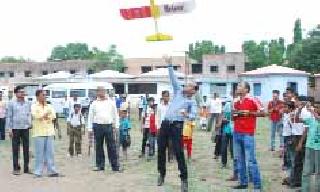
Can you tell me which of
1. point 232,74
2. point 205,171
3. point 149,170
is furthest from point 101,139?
point 232,74

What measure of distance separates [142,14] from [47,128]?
3.60 metres

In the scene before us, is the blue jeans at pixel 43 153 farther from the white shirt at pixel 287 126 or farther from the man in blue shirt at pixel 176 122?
the white shirt at pixel 287 126

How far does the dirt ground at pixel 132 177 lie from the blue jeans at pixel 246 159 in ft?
1.46

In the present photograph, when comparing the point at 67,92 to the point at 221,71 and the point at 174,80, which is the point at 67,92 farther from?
the point at 174,80

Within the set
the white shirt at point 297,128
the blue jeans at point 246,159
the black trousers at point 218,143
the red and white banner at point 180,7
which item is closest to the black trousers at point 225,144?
the black trousers at point 218,143

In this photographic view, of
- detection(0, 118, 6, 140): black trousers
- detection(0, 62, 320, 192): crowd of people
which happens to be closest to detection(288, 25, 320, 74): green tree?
detection(0, 62, 320, 192): crowd of people

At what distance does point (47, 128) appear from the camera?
1194 cm

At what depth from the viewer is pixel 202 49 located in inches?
2926

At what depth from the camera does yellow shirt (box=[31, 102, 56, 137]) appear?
1190 cm

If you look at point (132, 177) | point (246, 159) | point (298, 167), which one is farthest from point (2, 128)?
point (298, 167)

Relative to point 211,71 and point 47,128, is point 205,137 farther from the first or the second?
point 211,71

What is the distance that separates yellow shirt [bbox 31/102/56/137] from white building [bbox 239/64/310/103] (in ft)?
105

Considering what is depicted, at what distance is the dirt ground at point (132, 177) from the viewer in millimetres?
10438

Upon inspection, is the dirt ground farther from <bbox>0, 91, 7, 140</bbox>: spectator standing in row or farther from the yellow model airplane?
<bbox>0, 91, 7, 140</bbox>: spectator standing in row
